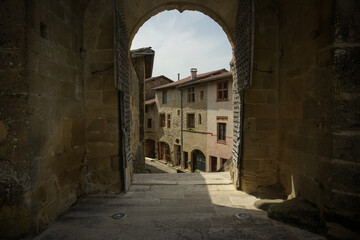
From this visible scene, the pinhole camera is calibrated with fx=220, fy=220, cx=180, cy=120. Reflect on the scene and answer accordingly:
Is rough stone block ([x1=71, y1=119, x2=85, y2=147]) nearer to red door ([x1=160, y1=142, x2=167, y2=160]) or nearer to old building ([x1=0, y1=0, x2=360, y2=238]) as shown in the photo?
old building ([x1=0, y1=0, x2=360, y2=238])

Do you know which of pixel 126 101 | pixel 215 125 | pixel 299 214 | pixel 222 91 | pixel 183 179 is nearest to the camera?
pixel 299 214

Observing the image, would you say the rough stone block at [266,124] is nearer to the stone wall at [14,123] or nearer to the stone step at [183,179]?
the stone step at [183,179]

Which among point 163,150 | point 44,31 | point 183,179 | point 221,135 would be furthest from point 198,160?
point 44,31

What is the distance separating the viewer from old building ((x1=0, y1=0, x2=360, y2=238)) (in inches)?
88.2

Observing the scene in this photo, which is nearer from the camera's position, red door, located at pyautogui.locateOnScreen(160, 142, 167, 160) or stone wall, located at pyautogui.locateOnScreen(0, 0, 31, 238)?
stone wall, located at pyautogui.locateOnScreen(0, 0, 31, 238)

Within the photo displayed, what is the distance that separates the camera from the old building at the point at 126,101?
88.2 inches

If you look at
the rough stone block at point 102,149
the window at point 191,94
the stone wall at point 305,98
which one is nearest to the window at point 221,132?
the window at point 191,94

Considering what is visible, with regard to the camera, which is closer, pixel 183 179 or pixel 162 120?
pixel 183 179

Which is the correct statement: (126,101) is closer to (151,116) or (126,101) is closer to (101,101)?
(101,101)

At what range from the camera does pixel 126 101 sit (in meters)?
3.79

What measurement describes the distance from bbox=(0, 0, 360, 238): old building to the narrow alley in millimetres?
249

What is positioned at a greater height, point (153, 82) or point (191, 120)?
point (153, 82)

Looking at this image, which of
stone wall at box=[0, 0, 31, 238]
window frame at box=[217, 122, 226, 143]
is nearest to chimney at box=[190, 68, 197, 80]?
window frame at box=[217, 122, 226, 143]

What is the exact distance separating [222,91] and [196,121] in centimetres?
387
